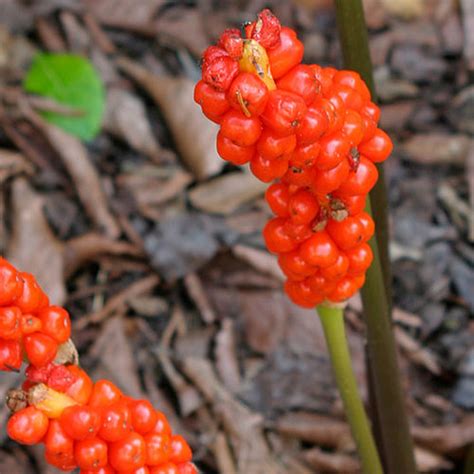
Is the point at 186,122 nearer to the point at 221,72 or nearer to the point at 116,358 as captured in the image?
the point at 116,358

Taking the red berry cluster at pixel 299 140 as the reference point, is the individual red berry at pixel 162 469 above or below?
below

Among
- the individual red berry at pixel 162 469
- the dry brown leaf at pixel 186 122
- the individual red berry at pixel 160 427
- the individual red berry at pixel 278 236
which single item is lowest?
the dry brown leaf at pixel 186 122

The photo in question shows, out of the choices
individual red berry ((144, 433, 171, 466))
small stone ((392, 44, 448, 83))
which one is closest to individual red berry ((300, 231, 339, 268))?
individual red berry ((144, 433, 171, 466))

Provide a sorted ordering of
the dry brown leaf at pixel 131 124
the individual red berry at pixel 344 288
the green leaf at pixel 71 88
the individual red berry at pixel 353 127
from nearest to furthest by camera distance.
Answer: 1. the individual red berry at pixel 353 127
2. the individual red berry at pixel 344 288
3. the green leaf at pixel 71 88
4. the dry brown leaf at pixel 131 124

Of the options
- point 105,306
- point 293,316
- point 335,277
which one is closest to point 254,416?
point 293,316

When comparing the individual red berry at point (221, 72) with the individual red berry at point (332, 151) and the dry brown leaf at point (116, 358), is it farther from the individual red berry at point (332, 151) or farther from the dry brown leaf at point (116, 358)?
the dry brown leaf at point (116, 358)

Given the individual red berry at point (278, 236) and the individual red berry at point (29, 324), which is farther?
the individual red berry at point (278, 236)

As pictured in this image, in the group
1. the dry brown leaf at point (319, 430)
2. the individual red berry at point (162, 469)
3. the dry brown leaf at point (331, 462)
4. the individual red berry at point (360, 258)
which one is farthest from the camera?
the dry brown leaf at point (319, 430)

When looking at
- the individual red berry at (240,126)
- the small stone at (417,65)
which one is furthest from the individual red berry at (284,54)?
the small stone at (417,65)
